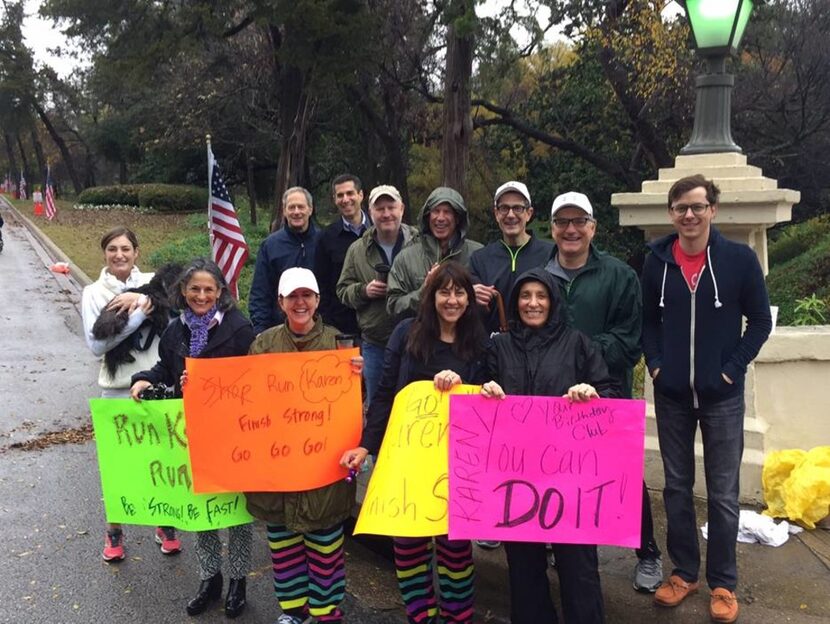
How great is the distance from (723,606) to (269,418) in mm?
2176

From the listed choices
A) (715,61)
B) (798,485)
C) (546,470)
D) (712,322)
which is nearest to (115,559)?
(546,470)

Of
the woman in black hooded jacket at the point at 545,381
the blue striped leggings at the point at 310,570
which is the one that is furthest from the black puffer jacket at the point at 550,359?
the blue striped leggings at the point at 310,570

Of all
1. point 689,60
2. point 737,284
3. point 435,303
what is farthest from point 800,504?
point 689,60

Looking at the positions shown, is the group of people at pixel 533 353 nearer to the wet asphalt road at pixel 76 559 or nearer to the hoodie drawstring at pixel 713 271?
the hoodie drawstring at pixel 713 271

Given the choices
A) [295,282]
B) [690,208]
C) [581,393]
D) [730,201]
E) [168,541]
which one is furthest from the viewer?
[168,541]

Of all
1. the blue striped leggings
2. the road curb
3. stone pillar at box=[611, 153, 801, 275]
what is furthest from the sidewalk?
the road curb

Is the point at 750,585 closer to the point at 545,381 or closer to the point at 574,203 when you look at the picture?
the point at 545,381

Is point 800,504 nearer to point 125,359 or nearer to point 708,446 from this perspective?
point 708,446

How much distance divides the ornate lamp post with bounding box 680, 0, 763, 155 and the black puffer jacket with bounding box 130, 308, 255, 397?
2.81m

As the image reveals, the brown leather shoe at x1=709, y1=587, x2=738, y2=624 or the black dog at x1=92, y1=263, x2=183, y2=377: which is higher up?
the black dog at x1=92, y1=263, x2=183, y2=377

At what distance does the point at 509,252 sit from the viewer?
12.0ft

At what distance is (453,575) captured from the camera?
3223 millimetres

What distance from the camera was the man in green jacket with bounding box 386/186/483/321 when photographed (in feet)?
12.4

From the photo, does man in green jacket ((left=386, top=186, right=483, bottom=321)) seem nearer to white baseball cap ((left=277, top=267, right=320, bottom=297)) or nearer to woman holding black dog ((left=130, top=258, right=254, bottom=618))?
white baseball cap ((left=277, top=267, right=320, bottom=297))
